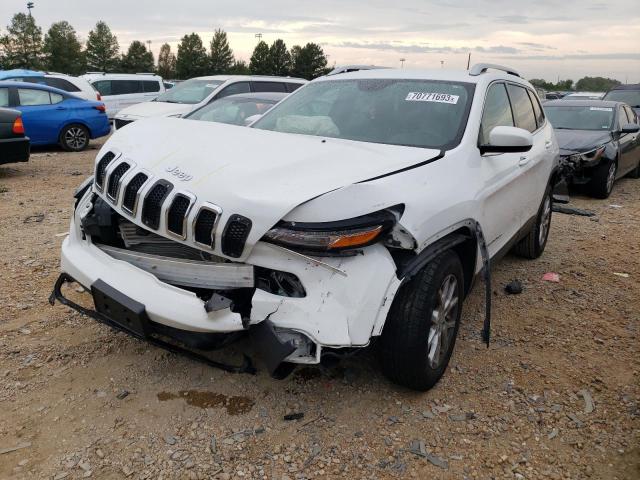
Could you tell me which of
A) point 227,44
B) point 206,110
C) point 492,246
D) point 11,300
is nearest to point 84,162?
point 206,110

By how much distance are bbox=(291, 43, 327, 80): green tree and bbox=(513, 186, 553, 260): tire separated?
72.2 metres

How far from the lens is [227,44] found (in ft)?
258

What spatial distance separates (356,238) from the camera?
2285 millimetres

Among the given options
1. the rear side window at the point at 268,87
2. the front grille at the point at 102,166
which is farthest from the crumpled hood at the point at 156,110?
the front grille at the point at 102,166

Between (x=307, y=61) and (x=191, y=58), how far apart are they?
52.9 ft

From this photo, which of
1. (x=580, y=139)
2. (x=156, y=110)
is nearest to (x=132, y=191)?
(x=580, y=139)

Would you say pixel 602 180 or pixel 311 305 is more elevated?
pixel 311 305

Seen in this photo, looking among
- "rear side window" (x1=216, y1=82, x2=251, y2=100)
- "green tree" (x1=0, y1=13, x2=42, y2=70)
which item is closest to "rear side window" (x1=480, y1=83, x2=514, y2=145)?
"rear side window" (x1=216, y1=82, x2=251, y2=100)

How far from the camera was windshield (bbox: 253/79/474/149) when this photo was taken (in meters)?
3.29

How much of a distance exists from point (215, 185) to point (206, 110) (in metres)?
5.10

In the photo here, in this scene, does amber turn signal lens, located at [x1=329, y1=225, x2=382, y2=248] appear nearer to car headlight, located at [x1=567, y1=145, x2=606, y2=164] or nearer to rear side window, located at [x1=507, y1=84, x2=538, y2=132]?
rear side window, located at [x1=507, y1=84, x2=538, y2=132]

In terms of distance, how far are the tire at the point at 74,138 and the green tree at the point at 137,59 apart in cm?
6290

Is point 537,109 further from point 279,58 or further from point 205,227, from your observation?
point 279,58

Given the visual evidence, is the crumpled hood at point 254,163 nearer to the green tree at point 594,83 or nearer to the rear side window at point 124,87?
the rear side window at point 124,87
